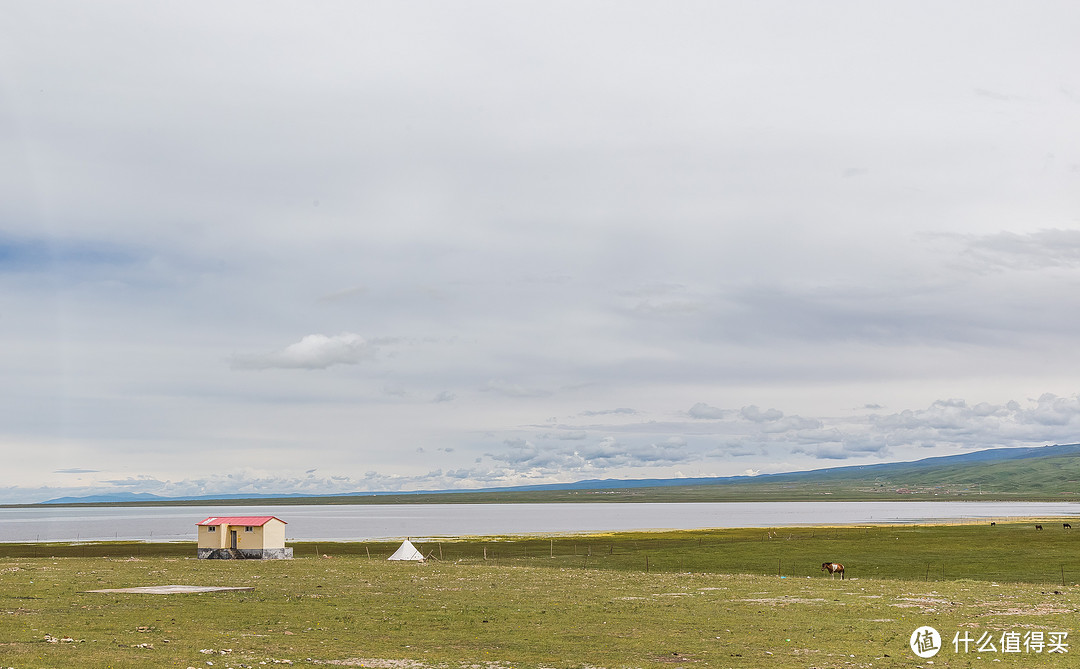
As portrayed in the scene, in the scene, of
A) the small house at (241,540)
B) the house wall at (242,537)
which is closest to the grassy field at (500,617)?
the small house at (241,540)

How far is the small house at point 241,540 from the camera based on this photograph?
266ft

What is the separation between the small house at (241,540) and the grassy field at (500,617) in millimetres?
12361

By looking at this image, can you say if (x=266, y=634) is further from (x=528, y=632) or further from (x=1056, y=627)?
(x=1056, y=627)

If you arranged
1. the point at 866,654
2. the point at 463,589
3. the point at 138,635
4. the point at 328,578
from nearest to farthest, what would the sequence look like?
the point at 866,654 → the point at 138,635 → the point at 463,589 → the point at 328,578

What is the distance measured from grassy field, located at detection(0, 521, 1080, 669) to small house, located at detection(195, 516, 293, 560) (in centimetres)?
1236

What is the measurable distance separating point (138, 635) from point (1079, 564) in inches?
2791

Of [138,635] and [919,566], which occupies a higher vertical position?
[138,635]

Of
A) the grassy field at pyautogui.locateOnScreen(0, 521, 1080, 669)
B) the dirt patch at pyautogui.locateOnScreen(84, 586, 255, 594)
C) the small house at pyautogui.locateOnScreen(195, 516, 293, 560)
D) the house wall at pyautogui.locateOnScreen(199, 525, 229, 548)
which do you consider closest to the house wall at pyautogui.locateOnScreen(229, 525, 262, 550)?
the small house at pyautogui.locateOnScreen(195, 516, 293, 560)

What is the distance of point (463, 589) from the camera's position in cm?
4812

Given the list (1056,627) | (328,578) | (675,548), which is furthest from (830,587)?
(675,548)

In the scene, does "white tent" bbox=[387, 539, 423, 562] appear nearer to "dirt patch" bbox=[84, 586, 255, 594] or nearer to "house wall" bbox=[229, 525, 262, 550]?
"house wall" bbox=[229, 525, 262, 550]

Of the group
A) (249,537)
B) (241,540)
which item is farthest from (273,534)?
(241,540)

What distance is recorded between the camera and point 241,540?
82.2 m

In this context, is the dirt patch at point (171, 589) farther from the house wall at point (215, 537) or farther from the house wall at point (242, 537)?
the house wall at point (215, 537)
